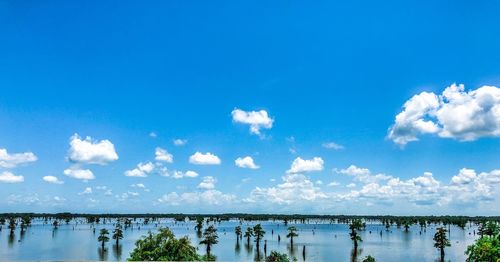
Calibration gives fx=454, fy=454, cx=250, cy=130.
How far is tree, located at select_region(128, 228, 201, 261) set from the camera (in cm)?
2783

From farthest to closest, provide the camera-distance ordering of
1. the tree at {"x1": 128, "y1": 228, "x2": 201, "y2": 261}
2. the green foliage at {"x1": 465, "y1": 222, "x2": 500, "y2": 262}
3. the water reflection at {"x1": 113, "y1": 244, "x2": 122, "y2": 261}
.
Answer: the water reflection at {"x1": 113, "y1": 244, "x2": 122, "y2": 261}
the tree at {"x1": 128, "y1": 228, "x2": 201, "y2": 261}
the green foliage at {"x1": 465, "y1": 222, "x2": 500, "y2": 262}

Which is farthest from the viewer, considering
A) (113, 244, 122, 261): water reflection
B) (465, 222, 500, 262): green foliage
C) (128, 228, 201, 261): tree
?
(113, 244, 122, 261): water reflection

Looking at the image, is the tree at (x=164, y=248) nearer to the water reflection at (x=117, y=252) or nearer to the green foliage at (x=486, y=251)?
the green foliage at (x=486, y=251)

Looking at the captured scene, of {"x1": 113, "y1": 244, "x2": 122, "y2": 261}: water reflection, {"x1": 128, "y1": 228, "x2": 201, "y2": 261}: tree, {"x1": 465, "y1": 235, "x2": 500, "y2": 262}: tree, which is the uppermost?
{"x1": 465, "y1": 235, "x2": 500, "y2": 262}: tree

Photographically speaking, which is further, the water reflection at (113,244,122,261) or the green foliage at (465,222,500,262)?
the water reflection at (113,244,122,261)

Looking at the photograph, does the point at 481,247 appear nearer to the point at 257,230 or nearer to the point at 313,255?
the point at 313,255

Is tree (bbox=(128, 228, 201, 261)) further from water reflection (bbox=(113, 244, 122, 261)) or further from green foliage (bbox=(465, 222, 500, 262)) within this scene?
water reflection (bbox=(113, 244, 122, 261))

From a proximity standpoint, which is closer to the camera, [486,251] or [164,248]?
[486,251]

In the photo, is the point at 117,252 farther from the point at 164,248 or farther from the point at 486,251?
the point at 486,251

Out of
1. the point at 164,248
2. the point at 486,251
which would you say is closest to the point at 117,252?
the point at 164,248

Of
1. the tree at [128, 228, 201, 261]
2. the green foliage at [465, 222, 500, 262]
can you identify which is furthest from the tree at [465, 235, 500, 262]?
the tree at [128, 228, 201, 261]

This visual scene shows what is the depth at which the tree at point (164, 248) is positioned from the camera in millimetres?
27828

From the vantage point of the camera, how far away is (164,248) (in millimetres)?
28781

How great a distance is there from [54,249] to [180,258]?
7735 cm
